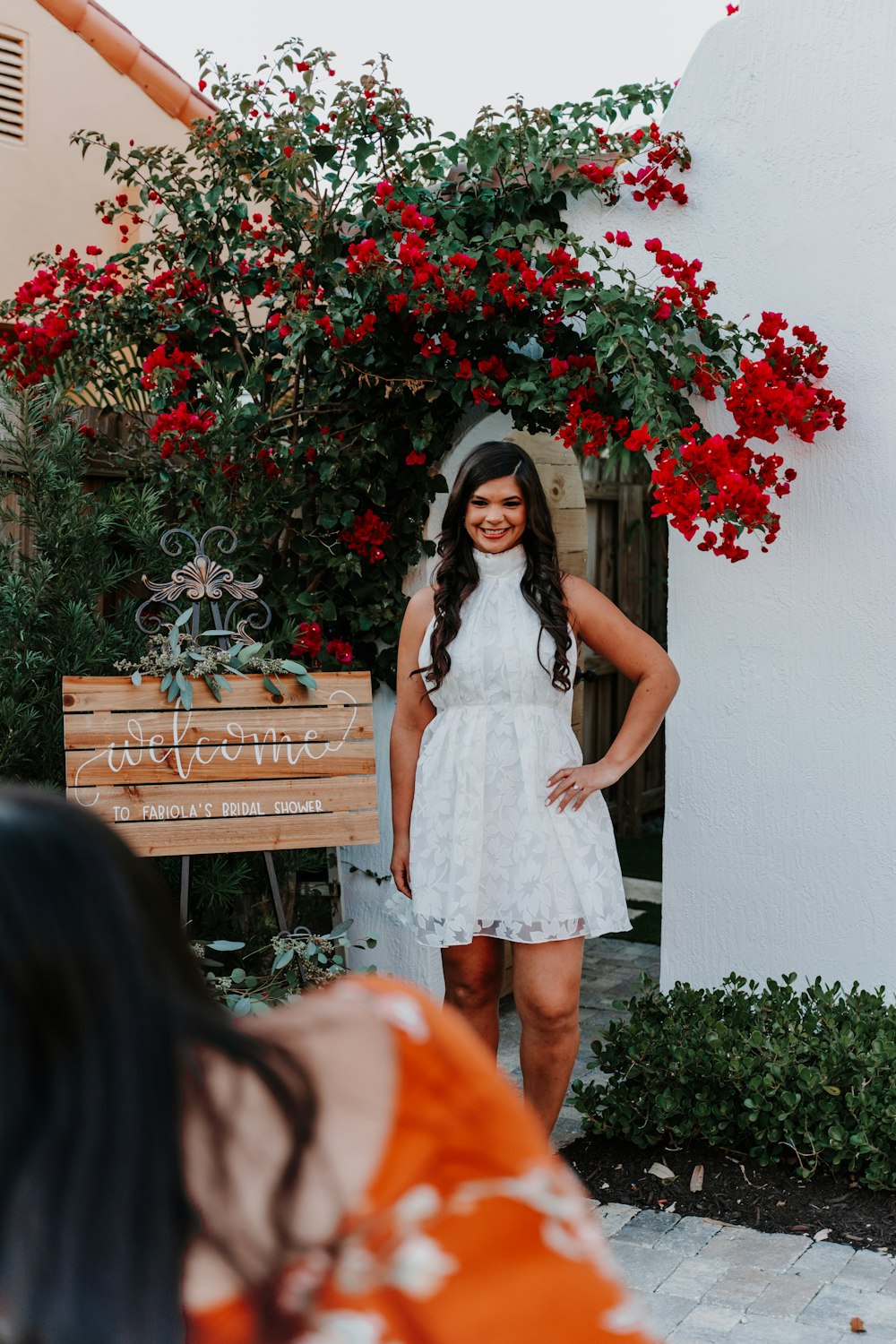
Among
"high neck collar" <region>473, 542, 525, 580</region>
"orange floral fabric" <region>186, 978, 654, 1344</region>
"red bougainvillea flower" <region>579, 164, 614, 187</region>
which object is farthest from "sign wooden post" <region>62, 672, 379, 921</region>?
"orange floral fabric" <region>186, 978, 654, 1344</region>

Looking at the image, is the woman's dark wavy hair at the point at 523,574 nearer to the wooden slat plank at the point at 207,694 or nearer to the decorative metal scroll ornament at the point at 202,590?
the wooden slat plank at the point at 207,694

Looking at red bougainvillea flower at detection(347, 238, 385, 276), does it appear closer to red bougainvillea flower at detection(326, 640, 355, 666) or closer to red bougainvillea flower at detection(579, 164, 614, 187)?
red bougainvillea flower at detection(579, 164, 614, 187)

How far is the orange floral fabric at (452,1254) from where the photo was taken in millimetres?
762

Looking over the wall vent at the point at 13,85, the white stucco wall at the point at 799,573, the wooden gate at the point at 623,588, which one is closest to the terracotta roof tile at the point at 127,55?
the wall vent at the point at 13,85

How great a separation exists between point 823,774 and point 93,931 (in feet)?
10.2

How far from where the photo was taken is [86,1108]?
732 mm

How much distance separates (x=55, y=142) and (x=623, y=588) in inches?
149

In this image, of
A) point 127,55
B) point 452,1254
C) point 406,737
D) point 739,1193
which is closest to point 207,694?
point 406,737

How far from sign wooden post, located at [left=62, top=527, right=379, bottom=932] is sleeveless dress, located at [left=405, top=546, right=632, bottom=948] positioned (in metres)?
0.39

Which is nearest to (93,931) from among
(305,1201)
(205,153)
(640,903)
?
(305,1201)

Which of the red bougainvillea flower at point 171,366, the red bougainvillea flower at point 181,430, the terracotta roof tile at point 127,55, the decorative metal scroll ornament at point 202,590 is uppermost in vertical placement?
the terracotta roof tile at point 127,55

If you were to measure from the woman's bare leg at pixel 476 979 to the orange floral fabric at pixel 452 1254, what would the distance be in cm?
228

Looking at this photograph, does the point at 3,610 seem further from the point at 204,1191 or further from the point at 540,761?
the point at 204,1191

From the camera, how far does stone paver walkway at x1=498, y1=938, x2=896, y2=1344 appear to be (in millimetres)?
2619
